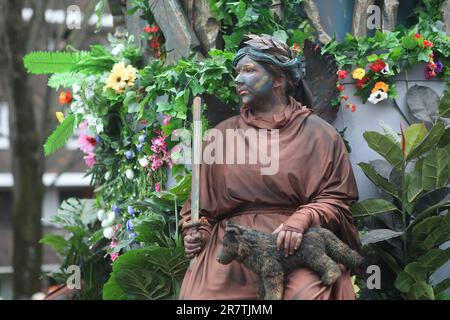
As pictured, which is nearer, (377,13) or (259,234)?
(259,234)

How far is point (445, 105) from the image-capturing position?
9578 mm

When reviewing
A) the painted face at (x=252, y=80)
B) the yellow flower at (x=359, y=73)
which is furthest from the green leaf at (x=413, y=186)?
the painted face at (x=252, y=80)

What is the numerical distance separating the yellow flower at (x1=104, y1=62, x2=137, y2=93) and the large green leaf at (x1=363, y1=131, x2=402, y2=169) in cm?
205

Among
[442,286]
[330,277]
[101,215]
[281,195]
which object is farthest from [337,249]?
[101,215]

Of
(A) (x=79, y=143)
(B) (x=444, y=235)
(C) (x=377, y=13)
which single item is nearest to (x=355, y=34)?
(C) (x=377, y=13)

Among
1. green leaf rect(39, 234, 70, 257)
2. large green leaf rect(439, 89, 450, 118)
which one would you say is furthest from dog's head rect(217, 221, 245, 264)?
green leaf rect(39, 234, 70, 257)

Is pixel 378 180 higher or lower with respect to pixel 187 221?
higher

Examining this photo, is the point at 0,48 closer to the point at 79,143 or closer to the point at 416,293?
the point at 79,143

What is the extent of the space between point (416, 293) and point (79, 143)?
332 cm

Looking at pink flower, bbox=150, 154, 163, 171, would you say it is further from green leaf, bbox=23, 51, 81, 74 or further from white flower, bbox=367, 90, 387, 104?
white flower, bbox=367, 90, 387, 104

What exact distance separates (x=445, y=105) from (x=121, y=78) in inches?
101

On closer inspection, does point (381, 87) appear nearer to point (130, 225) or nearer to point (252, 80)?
point (252, 80)

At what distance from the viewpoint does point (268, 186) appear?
842 cm

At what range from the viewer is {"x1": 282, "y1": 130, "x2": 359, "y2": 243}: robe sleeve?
8.27 metres
